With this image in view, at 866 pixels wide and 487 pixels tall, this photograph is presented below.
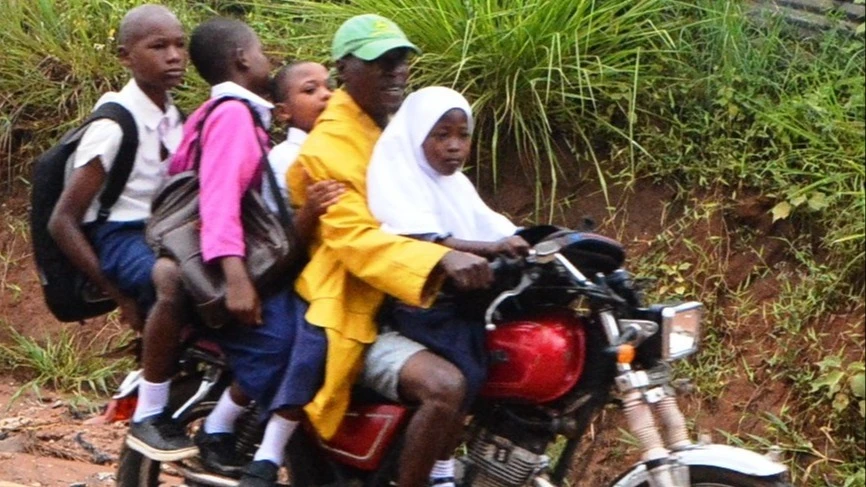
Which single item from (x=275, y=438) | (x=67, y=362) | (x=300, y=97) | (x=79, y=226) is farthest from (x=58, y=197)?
(x=67, y=362)

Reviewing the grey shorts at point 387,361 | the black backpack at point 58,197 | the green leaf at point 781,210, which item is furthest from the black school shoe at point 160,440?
the green leaf at point 781,210

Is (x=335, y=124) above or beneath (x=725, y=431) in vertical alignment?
above

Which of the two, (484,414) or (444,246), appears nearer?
(444,246)

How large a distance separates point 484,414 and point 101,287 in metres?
1.26

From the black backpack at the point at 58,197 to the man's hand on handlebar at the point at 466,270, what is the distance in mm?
1258

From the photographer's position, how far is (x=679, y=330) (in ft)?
12.8

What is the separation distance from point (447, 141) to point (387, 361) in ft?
2.02

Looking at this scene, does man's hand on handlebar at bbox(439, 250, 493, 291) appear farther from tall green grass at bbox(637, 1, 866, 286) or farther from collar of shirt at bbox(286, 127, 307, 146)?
tall green grass at bbox(637, 1, 866, 286)

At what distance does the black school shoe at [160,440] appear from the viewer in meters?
4.42

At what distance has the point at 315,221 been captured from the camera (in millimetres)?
4082

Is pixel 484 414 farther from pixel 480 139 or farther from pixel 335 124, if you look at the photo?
pixel 480 139

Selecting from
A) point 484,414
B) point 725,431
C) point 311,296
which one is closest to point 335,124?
point 311,296

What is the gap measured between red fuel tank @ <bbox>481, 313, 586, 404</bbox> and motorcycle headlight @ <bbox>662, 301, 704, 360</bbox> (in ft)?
0.79

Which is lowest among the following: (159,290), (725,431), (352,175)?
(725,431)
